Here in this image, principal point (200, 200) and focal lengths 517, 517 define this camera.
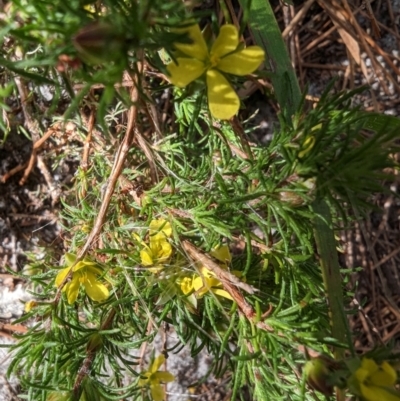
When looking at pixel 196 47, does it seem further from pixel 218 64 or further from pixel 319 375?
pixel 319 375

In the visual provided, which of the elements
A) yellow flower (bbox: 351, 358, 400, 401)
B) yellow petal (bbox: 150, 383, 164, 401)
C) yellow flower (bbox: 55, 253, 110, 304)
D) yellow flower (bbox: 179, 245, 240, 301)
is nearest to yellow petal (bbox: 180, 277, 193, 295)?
yellow flower (bbox: 179, 245, 240, 301)

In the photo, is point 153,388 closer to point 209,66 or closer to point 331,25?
point 209,66

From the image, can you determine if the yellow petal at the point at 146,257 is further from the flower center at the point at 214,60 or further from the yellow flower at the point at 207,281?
the flower center at the point at 214,60

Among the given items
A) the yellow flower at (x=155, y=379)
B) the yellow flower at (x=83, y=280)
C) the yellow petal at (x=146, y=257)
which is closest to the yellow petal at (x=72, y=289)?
the yellow flower at (x=83, y=280)

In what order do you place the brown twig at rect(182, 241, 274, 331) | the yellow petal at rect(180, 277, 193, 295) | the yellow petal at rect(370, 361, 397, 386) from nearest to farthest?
the yellow petal at rect(370, 361, 397, 386), the brown twig at rect(182, 241, 274, 331), the yellow petal at rect(180, 277, 193, 295)

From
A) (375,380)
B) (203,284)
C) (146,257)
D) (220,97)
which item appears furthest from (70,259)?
(375,380)

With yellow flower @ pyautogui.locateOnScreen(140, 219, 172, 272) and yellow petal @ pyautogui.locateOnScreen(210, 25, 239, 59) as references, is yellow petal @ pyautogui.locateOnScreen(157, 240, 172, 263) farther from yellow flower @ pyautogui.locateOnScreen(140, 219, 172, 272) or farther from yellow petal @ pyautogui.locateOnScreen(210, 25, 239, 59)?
yellow petal @ pyautogui.locateOnScreen(210, 25, 239, 59)
